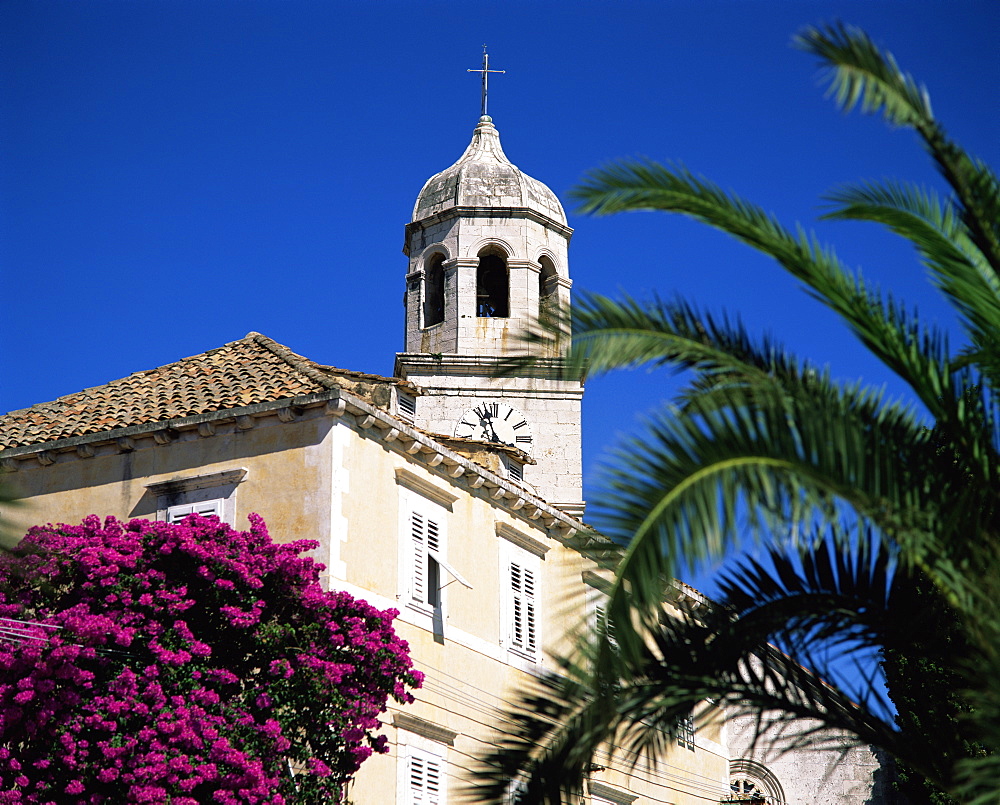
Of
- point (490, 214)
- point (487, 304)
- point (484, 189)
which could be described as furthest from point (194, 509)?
point (484, 189)

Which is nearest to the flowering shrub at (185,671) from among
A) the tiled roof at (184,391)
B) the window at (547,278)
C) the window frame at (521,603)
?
the tiled roof at (184,391)

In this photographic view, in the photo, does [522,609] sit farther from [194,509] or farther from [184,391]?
[184,391]

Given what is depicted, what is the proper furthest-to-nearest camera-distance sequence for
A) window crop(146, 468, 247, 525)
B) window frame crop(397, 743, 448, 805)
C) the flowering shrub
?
1. window crop(146, 468, 247, 525)
2. window frame crop(397, 743, 448, 805)
3. the flowering shrub

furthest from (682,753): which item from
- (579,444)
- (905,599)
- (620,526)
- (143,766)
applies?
(620,526)

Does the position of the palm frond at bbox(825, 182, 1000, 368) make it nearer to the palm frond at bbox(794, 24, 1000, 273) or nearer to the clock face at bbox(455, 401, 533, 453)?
the palm frond at bbox(794, 24, 1000, 273)

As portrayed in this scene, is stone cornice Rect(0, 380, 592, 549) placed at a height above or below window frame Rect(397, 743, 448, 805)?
above

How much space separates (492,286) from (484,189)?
267cm

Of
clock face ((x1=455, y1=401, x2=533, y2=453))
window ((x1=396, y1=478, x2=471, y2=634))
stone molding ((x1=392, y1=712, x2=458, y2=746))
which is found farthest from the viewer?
clock face ((x1=455, y1=401, x2=533, y2=453))

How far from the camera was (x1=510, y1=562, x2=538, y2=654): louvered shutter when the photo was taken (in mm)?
24766

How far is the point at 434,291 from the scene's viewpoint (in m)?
40.7

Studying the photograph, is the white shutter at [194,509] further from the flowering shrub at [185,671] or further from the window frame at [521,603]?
the window frame at [521,603]

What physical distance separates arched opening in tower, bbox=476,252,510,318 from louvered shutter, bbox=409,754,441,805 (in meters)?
19.7

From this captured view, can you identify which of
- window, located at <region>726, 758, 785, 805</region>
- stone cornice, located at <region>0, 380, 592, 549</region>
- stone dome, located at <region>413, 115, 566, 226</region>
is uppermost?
stone dome, located at <region>413, 115, 566, 226</region>

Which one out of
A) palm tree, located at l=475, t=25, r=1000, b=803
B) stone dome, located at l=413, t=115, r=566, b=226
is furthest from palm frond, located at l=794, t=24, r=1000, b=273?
stone dome, located at l=413, t=115, r=566, b=226
